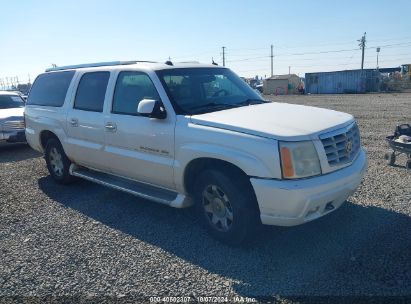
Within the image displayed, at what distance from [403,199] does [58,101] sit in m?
5.43

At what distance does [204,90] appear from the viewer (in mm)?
4918

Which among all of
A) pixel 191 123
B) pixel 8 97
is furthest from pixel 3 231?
pixel 8 97

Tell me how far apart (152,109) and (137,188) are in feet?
4.05

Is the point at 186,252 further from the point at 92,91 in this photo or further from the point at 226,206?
the point at 92,91

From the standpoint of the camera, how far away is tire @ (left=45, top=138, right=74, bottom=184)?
644 cm

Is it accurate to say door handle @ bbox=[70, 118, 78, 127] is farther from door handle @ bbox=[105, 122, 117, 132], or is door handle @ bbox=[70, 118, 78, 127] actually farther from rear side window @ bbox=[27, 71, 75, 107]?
door handle @ bbox=[105, 122, 117, 132]

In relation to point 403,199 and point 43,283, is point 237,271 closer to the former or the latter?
point 43,283

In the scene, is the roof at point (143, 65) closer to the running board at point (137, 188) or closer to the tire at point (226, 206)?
the running board at point (137, 188)

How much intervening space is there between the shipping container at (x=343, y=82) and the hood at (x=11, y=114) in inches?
1573

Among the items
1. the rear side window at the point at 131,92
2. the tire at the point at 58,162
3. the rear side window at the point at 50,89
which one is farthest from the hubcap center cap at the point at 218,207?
the rear side window at the point at 50,89

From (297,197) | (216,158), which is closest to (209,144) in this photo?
(216,158)

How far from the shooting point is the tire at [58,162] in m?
6.44

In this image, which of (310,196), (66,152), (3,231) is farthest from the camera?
(66,152)

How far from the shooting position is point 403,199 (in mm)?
5125
